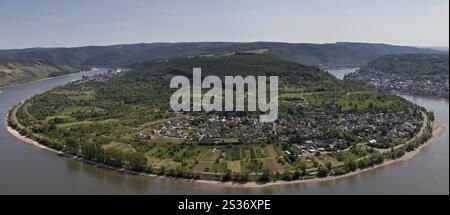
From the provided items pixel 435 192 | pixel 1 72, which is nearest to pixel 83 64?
pixel 1 72

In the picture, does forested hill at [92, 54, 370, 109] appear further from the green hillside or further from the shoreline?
the shoreline

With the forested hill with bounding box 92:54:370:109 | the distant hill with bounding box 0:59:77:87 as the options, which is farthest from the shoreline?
the distant hill with bounding box 0:59:77:87

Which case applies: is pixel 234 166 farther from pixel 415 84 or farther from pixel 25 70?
pixel 25 70

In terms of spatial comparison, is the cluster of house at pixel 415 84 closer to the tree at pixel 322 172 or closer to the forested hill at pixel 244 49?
the tree at pixel 322 172

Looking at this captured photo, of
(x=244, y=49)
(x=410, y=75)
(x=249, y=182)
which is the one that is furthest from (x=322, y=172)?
(x=244, y=49)
